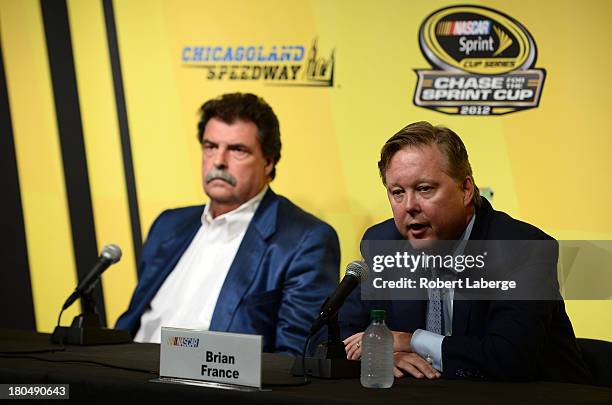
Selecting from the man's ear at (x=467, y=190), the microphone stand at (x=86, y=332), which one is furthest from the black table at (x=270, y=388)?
the man's ear at (x=467, y=190)

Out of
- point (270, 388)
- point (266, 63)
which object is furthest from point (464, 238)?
point (266, 63)

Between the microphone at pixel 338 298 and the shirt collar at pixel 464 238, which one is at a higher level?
the shirt collar at pixel 464 238

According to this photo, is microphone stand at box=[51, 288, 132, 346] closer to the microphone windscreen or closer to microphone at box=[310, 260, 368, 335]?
the microphone windscreen

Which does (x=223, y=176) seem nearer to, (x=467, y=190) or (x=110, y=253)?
(x=110, y=253)

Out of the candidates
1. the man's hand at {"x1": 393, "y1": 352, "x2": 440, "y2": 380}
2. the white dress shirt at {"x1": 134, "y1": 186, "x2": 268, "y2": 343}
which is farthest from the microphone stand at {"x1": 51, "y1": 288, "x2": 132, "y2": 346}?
the man's hand at {"x1": 393, "y1": 352, "x2": 440, "y2": 380}

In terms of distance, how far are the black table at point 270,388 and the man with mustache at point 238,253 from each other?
3.59 feet

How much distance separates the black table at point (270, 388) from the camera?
2338 mm

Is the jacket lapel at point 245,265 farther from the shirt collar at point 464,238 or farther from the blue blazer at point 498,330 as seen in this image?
the shirt collar at point 464,238

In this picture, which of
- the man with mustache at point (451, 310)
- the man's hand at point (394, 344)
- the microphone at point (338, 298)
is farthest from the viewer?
the man's hand at point (394, 344)

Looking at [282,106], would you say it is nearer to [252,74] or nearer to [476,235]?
[252,74]

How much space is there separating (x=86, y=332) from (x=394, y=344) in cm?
126

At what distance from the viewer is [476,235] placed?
321 cm

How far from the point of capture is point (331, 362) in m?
2.70

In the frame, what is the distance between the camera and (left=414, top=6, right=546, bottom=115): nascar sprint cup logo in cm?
420
